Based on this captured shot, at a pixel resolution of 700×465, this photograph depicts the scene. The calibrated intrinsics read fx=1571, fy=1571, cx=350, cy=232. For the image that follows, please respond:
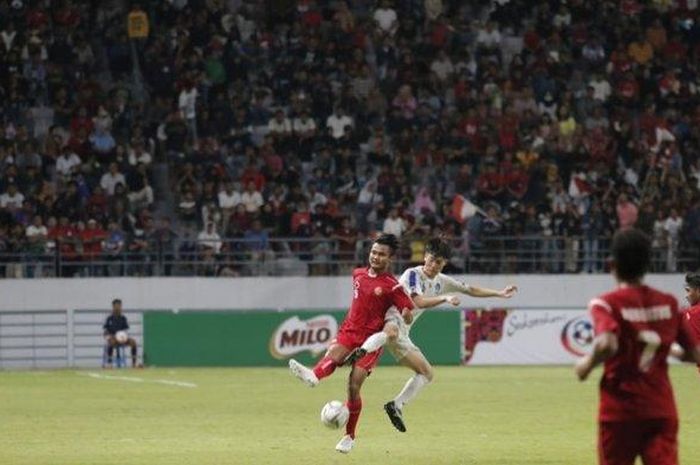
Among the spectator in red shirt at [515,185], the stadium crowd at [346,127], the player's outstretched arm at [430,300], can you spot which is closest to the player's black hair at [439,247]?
the player's outstretched arm at [430,300]

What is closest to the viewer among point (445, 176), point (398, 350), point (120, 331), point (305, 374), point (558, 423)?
point (305, 374)

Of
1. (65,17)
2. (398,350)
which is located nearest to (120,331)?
(65,17)

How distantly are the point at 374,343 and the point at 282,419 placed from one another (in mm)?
5569

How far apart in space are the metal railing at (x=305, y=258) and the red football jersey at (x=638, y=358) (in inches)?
934

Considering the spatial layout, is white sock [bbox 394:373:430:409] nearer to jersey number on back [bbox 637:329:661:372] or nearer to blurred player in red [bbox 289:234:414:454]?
blurred player in red [bbox 289:234:414:454]

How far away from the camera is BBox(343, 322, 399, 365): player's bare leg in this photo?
49.0 ft

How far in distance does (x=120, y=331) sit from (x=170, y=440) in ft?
50.5

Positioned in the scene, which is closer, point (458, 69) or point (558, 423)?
point (558, 423)

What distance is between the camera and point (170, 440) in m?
17.1

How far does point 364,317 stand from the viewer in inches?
602

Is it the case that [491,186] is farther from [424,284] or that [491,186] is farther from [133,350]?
[424,284]

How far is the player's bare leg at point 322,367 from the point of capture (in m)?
14.7

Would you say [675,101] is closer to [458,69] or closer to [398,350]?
[458,69]

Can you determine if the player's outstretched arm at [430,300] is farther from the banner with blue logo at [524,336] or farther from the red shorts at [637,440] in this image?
the banner with blue logo at [524,336]
